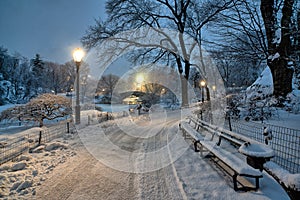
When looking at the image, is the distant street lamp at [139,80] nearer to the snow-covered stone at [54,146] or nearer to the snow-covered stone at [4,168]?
the snow-covered stone at [54,146]

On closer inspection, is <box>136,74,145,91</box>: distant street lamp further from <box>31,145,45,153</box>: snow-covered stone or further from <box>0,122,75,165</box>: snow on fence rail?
<box>31,145,45,153</box>: snow-covered stone

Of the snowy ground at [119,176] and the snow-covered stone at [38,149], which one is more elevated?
the snow-covered stone at [38,149]

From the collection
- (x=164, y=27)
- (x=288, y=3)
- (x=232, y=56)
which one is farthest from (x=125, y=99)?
(x=288, y=3)

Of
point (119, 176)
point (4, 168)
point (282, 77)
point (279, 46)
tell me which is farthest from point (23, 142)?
point (282, 77)

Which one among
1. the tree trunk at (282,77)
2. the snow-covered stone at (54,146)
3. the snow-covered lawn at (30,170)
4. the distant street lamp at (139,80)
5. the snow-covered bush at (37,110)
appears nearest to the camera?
the snow-covered lawn at (30,170)

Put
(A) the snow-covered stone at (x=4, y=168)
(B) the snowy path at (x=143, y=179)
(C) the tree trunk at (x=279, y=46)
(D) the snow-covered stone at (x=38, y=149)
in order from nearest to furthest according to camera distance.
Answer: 1. (B) the snowy path at (x=143, y=179)
2. (A) the snow-covered stone at (x=4, y=168)
3. (D) the snow-covered stone at (x=38, y=149)
4. (C) the tree trunk at (x=279, y=46)

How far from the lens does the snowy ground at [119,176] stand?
3.07 meters

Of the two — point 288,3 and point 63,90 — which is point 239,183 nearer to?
point 288,3

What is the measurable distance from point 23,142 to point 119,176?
3789mm

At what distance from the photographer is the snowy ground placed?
10.1 ft

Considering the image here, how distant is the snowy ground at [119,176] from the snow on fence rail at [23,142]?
34 cm

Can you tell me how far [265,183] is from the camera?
10.2 ft

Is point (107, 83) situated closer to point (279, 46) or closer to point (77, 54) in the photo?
point (77, 54)

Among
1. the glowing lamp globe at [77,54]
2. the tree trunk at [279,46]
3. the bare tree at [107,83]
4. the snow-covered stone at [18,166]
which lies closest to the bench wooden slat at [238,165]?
the snow-covered stone at [18,166]
